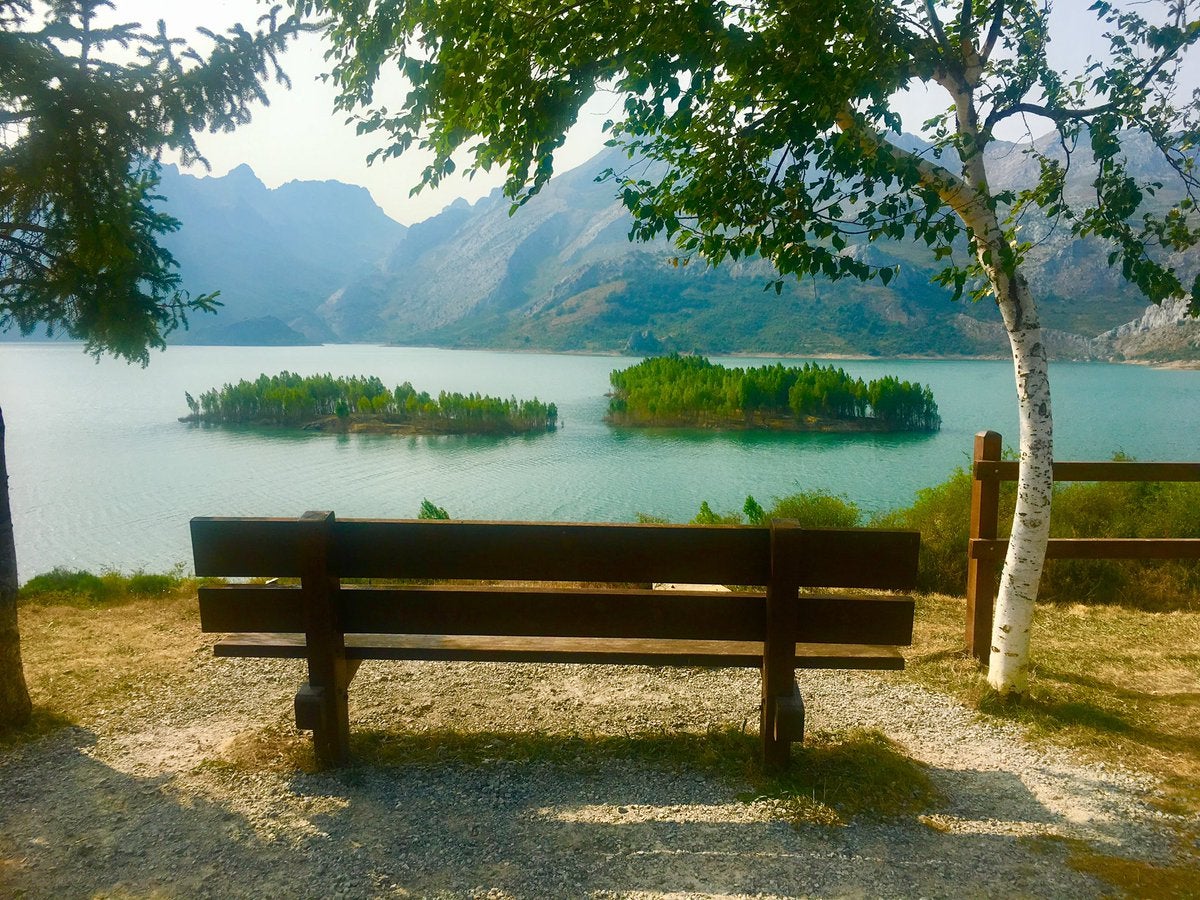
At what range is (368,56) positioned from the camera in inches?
174

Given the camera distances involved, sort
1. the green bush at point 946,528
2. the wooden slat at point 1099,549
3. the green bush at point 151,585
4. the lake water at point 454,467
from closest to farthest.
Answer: the wooden slat at point 1099,549, the green bush at point 151,585, the green bush at point 946,528, the lake water at point 454,467

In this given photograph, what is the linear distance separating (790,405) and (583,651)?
138 ft

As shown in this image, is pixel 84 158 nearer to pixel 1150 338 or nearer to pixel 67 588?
pixel 67 588

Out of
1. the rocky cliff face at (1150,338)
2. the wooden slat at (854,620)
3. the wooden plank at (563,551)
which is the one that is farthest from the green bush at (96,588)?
the rocky cliff face at (1150,338)

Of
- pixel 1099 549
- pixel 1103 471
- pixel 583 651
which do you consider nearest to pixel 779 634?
pixel 583 651

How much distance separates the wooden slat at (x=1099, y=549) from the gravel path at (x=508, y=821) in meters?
1.38

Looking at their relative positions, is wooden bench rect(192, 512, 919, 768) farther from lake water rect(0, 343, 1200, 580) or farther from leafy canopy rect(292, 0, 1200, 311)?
lake water rect(0, 343, 1200, 580)

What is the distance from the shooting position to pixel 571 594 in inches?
135

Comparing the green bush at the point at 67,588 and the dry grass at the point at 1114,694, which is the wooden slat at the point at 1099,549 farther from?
the green bush at the point at 67,588

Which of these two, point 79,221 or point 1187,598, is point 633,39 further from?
point 1187,598

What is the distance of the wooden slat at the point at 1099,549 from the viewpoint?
5.36m

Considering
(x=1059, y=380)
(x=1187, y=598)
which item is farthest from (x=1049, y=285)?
(x=1187, y=598)

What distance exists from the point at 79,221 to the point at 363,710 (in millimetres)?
3199

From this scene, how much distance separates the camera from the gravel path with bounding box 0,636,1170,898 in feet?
9.25
